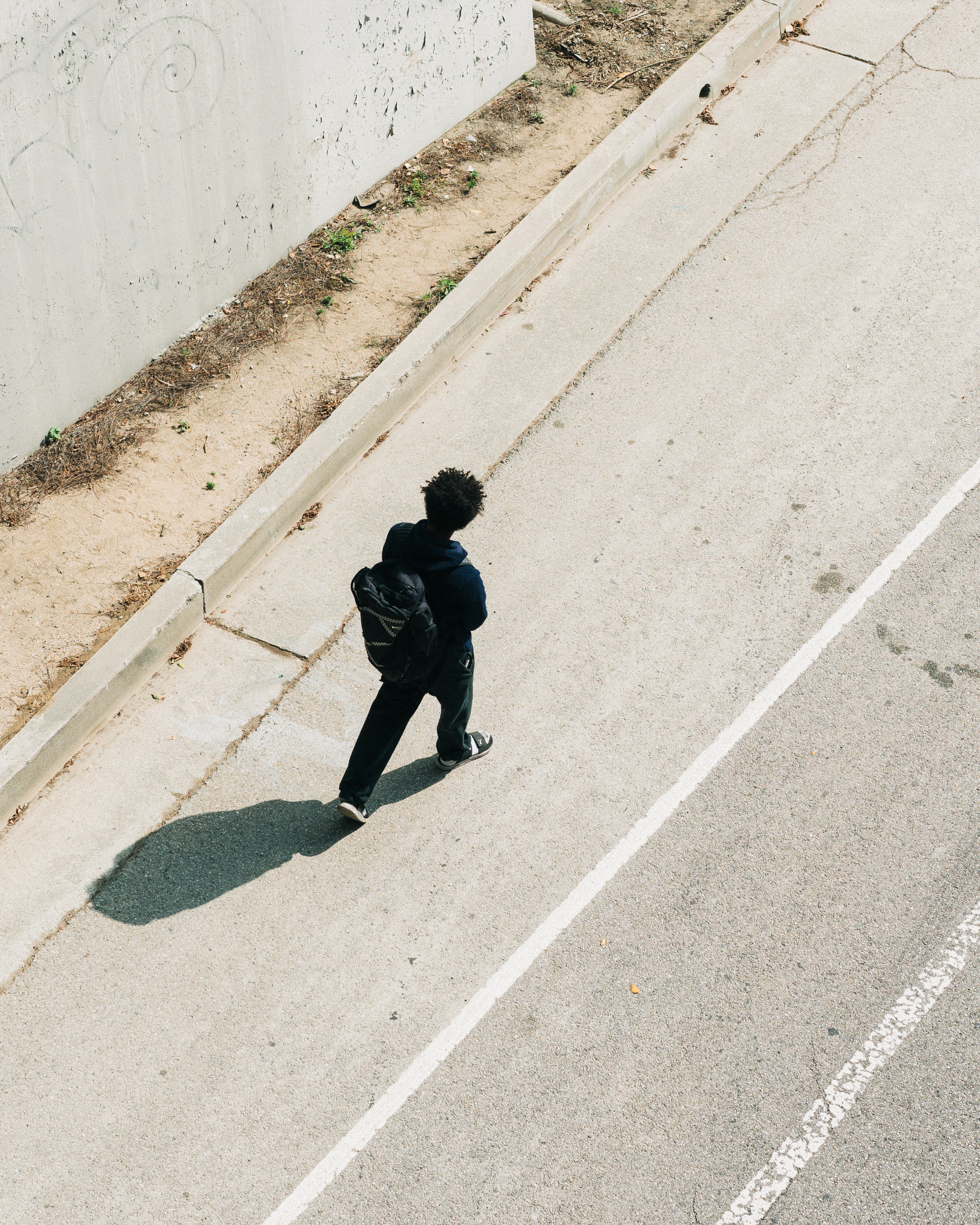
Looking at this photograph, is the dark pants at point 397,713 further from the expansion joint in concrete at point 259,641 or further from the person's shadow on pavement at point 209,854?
the expansion joint in concrete at point 259,641

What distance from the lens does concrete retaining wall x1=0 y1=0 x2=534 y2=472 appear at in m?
6.50

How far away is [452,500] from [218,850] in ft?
6.98

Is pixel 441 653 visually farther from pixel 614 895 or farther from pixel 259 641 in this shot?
pixel 259 641

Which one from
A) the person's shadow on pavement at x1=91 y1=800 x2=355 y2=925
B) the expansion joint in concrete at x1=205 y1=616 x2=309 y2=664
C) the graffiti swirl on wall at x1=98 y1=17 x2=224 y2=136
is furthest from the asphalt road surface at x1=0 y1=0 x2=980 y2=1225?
the graffiti swirl on wall at x1=98 y1=17 x2=224 y2=136

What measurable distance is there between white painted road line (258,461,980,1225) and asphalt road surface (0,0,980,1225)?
43mm

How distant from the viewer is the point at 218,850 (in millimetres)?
5895

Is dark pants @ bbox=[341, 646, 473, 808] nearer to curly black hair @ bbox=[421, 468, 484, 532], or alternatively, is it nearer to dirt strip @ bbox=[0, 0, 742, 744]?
curly black hair @ bbox=[421, 468, 484, 532]

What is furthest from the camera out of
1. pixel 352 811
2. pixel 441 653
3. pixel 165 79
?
pixel 165 79

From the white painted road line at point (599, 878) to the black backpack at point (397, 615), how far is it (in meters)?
1.32

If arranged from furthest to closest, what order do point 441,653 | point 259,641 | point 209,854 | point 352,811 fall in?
point 259,641, point 209,854, point 352,811, point 441,653

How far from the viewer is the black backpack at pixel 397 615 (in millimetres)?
5156

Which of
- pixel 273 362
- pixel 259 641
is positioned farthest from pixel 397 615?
pixel 273 362

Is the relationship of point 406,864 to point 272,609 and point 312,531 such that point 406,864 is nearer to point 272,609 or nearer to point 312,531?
point 272,609

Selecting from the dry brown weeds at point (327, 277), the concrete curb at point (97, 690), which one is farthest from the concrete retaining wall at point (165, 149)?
the concrete curb at point (97, 690)
